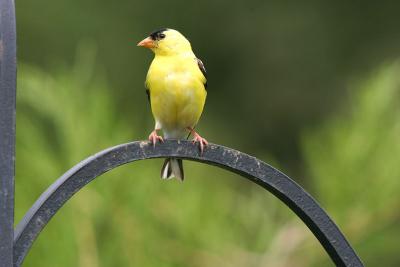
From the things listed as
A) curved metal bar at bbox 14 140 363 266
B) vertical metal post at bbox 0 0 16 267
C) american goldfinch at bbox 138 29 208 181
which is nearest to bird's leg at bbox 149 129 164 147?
curved metal bar at bbox 14 140 363 266

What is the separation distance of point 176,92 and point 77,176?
1165mm

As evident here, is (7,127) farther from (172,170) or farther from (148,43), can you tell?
(148,43)

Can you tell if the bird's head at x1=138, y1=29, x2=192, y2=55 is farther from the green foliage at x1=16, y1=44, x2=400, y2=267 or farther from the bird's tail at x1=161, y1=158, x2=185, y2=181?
the bird's tail at x1=161, y1=158, x2=185, y2=181

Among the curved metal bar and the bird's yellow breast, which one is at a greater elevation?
the bird's yellow breast

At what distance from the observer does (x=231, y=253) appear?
3098mm

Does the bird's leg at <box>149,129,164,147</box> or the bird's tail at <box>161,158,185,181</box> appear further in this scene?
the bird's tail at <box>161,158,185,181</box>

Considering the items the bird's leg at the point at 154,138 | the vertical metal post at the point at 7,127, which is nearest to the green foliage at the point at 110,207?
the bird's leg at the point at 154,138

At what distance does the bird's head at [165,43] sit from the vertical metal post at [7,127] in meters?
1.49

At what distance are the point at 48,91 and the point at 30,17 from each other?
11.5 ft

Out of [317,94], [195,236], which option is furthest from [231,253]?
[317,94]

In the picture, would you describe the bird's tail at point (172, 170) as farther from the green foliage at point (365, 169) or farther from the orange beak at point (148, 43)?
the green foliage at point (365, 169)

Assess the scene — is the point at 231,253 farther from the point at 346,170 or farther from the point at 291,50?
the point at 291,50

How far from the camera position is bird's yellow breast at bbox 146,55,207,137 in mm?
2680

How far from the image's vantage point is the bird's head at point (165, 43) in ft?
9.67
